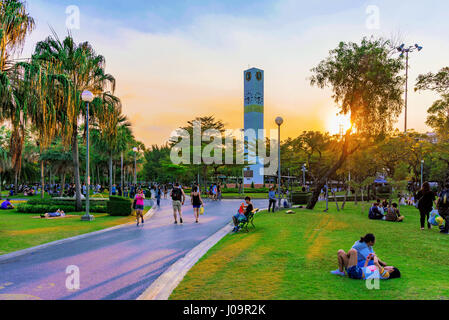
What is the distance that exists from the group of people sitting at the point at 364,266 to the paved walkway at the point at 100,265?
3.66 m

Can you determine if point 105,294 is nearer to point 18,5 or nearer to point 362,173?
point 18,5

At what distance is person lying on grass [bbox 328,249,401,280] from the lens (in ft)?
19.3

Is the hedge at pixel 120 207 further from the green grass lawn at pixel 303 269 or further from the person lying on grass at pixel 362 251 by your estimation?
the person lying on grass at pixel 362 251

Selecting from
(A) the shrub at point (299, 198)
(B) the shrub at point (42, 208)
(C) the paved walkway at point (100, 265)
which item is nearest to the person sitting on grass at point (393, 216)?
(C) the paved walkway at point (100, 265)

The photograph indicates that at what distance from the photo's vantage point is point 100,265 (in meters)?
7.34

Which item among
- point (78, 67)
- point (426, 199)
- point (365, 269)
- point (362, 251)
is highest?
point (78, 67)

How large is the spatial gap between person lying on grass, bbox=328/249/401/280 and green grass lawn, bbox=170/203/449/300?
15cm

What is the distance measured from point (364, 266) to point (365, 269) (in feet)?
0.42

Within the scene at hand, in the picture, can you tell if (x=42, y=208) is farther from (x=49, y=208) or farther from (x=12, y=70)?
(x=12, y=70)

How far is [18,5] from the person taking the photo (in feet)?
38.4

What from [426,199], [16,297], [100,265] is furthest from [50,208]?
[426,199]

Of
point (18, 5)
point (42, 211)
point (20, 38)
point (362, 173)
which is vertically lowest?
point (42, 211)

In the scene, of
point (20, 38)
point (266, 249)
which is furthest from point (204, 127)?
point (266, 249)
